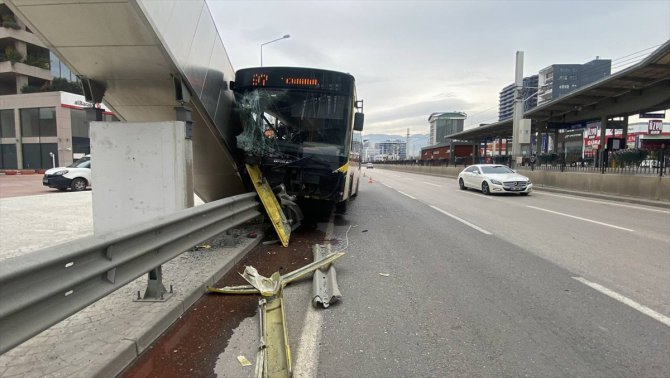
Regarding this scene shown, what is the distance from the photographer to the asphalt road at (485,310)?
3365 millimetres

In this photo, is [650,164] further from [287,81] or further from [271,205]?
[271,205]

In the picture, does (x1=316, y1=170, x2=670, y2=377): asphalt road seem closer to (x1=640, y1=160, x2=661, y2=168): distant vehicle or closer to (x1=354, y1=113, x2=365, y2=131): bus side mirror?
(x1=354, y1=113, x2=365, y2=131): bus side mirror

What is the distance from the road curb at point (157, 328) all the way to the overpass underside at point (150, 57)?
107 inches

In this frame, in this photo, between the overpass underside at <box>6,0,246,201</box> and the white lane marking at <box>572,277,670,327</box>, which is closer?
the white lane marking at <box>572,277,670,327</box>

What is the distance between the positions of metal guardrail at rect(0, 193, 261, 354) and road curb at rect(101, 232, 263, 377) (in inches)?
18.3

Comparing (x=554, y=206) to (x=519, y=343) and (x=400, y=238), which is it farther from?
(x=519, y=343)

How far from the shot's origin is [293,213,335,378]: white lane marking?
3.23 metres

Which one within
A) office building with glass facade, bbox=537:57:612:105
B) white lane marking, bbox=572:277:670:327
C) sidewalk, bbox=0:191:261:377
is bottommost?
white lane marking, bbox=572:277:670:327

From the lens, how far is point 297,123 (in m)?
8.58

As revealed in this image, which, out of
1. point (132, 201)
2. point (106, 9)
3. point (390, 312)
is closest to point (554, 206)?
point (390, 312)

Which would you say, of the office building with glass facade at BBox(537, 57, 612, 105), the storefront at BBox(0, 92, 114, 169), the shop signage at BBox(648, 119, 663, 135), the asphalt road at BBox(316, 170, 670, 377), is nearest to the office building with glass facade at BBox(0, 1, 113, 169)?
the storefront at BBox(0, 92, 114, 169)

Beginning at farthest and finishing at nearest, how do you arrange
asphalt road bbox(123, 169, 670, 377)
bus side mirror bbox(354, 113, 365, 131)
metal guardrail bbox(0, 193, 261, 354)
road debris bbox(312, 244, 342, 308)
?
1. bus side mirror bbox(354, 113, 365, 131)
2. road debris bbox(312, 244, 342, 308)
3. asphalt road bbox(123, 169, 670, 377)
4. metal guardrail bbox(0, 193, 261, 354)

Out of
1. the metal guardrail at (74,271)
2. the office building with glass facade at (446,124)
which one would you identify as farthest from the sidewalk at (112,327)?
the office building with glass facade at (446,124)

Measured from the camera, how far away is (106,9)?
15.4 feet
